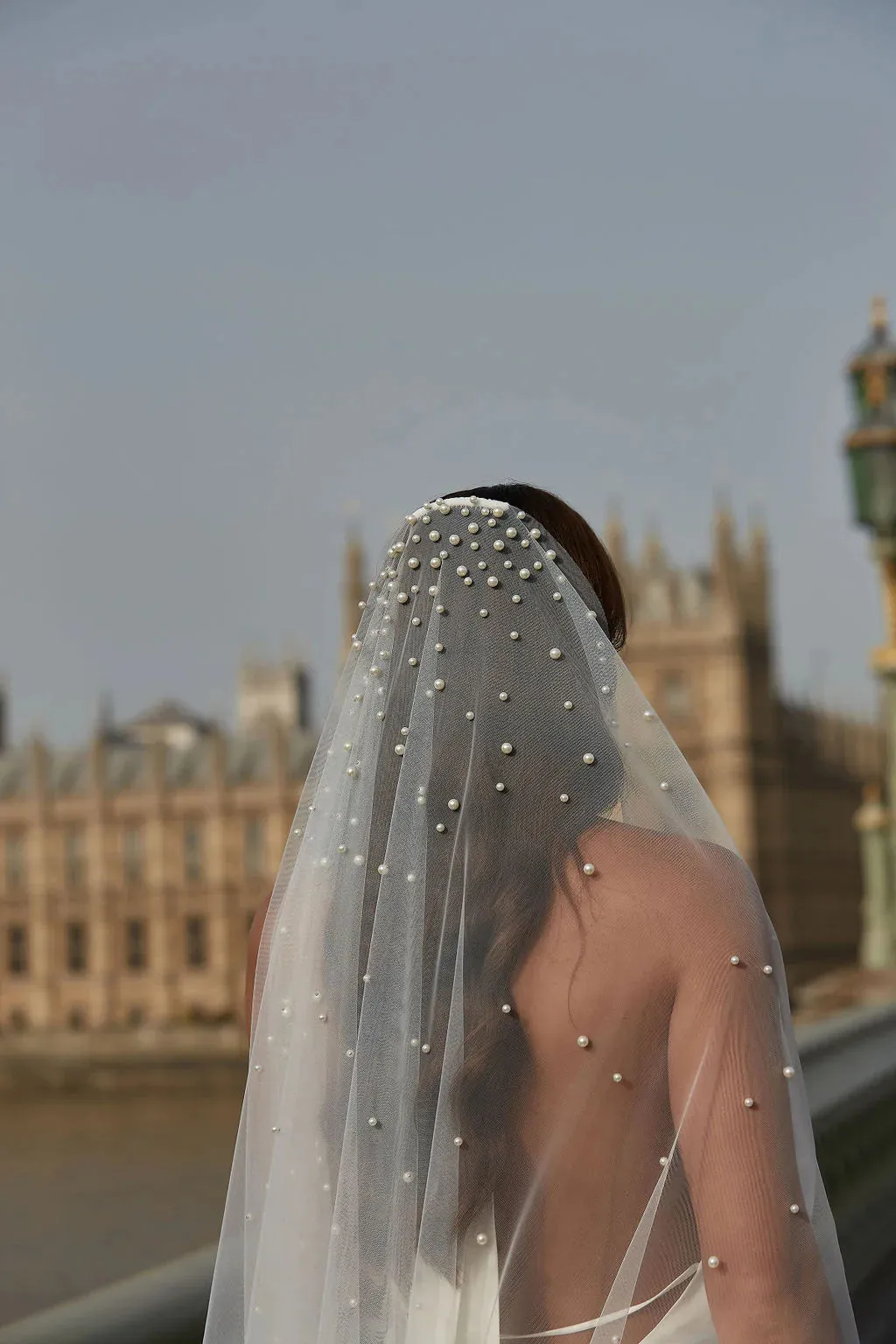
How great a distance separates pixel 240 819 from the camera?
3478 centimetres

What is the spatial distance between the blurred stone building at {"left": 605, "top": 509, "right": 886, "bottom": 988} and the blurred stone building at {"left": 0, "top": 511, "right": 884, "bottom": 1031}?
0.13ft

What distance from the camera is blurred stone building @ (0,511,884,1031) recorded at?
33594 mm

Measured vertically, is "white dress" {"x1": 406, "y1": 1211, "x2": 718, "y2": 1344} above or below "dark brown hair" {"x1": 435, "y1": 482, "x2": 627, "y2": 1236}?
below

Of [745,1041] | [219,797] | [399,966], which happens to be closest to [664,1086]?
[745,1041]

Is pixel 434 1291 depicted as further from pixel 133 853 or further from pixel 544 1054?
pixel 133 853

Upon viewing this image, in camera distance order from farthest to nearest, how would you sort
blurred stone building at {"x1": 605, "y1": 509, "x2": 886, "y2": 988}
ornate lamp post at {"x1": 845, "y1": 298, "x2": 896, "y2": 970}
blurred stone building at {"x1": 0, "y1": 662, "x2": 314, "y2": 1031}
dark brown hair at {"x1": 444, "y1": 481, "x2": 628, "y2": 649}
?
blurred stone building at {"x1": 0, "y1": 662, "x2": 314, "y2": 1031} → blurred stone building at {"x1": 605, "y1": 509, "x2": 886, "y2": 988} → ornate lamp post at {"x1": 845, "y1": 298, "x2": 896, "y2": 970} → dark brown hair at {"x1": 444, "y1": 481, "x2": 628, "y2": 649}

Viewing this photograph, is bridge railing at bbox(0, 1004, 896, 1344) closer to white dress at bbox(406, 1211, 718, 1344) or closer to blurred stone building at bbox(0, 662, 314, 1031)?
white dress at bbox(406, 1211, 718, 1344)

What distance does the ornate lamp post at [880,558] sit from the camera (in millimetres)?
6969

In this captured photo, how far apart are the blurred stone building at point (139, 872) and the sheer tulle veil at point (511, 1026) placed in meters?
33.1

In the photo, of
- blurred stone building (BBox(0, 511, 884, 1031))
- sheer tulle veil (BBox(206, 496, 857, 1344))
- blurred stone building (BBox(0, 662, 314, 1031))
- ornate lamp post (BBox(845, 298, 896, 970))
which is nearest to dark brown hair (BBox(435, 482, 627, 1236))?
sheer tulle veil (BBox(206, 496, 857, 1344))

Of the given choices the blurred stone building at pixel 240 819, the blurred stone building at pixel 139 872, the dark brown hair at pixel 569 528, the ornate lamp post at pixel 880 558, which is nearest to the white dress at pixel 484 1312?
the dark brown hair at pixel 569 528

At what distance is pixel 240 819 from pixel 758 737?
10550 mm

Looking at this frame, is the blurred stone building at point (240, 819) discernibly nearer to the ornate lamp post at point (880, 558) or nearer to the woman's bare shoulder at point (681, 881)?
the ornate lamp post at point (880, 558)

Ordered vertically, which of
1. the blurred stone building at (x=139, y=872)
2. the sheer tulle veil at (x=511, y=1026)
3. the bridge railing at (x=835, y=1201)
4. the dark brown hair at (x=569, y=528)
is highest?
the dark brown hair at (x=569, y=528)
